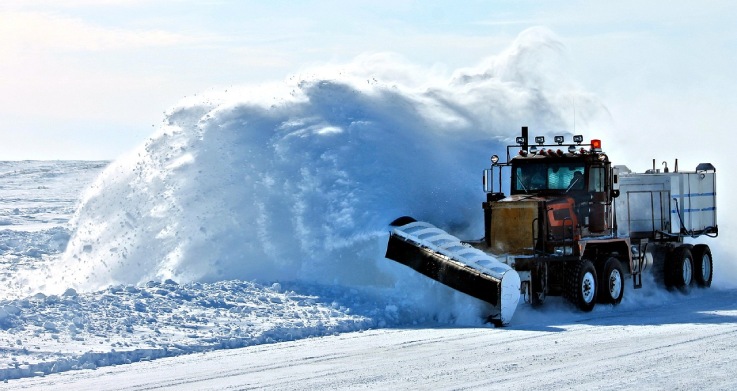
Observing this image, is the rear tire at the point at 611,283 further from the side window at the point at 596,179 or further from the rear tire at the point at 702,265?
the rear tire at the point at 702,265

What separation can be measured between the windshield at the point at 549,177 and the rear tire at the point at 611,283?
4.17 ft

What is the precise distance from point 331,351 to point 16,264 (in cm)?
1283

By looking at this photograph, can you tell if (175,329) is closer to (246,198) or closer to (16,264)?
(246,198)

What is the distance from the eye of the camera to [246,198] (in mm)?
18250

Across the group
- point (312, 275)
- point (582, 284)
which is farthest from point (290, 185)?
point (582, 284)

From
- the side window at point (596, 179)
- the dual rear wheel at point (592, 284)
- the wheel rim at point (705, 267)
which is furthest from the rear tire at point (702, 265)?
the side window at point (596, 179)

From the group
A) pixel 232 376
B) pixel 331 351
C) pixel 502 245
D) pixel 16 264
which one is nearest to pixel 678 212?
pixel 502 245

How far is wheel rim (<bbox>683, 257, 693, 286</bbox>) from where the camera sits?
19.2 metres

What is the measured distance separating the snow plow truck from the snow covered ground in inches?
13.9

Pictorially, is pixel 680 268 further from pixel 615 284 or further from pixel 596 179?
pixel 596 179

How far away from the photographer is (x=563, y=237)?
1619cm

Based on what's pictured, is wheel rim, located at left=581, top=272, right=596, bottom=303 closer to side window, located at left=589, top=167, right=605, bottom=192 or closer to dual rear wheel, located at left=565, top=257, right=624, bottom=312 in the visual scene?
dual rear wheel, located at left=565, top=257, right=624, bottom=312

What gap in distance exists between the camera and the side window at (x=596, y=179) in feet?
55.9

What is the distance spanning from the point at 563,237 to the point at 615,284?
1.43m
